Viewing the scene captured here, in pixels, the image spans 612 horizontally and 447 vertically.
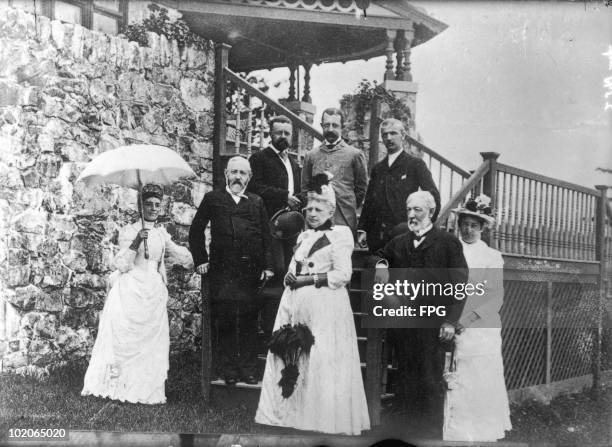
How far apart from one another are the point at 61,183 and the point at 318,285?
6.89 ft

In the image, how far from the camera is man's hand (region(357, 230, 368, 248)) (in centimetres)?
518

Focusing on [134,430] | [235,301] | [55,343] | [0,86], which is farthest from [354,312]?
[0,86]

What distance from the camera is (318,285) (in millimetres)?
4926

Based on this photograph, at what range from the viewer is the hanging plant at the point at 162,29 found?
545 cm

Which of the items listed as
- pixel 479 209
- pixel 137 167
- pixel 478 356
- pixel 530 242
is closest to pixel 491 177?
pixel 479 209

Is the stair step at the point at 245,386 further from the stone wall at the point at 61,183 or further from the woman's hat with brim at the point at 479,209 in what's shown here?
the woman's hat with brim at the point at 479,209

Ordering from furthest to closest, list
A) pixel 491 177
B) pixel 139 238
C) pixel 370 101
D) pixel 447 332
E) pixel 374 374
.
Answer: pixel 370 101 < pixel 491 177 < pixel 139 238 < pixel 447 332 < pixel 374 374

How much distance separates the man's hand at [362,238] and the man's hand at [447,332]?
2.72 feet

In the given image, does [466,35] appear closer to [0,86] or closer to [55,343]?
[0,86]

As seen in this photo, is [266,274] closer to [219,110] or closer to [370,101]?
[219,110]

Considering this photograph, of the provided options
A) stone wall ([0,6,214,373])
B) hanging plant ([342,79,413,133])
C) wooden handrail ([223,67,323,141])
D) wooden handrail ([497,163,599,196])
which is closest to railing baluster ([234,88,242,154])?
wooden handrail ([223,67,323,141])

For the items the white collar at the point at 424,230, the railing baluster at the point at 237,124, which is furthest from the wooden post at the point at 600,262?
the railing baluster at the point at 237,124

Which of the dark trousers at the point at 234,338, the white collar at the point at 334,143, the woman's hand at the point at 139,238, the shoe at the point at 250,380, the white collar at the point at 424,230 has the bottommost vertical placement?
the shoe at the point at 250,380

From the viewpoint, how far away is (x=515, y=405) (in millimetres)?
5668
